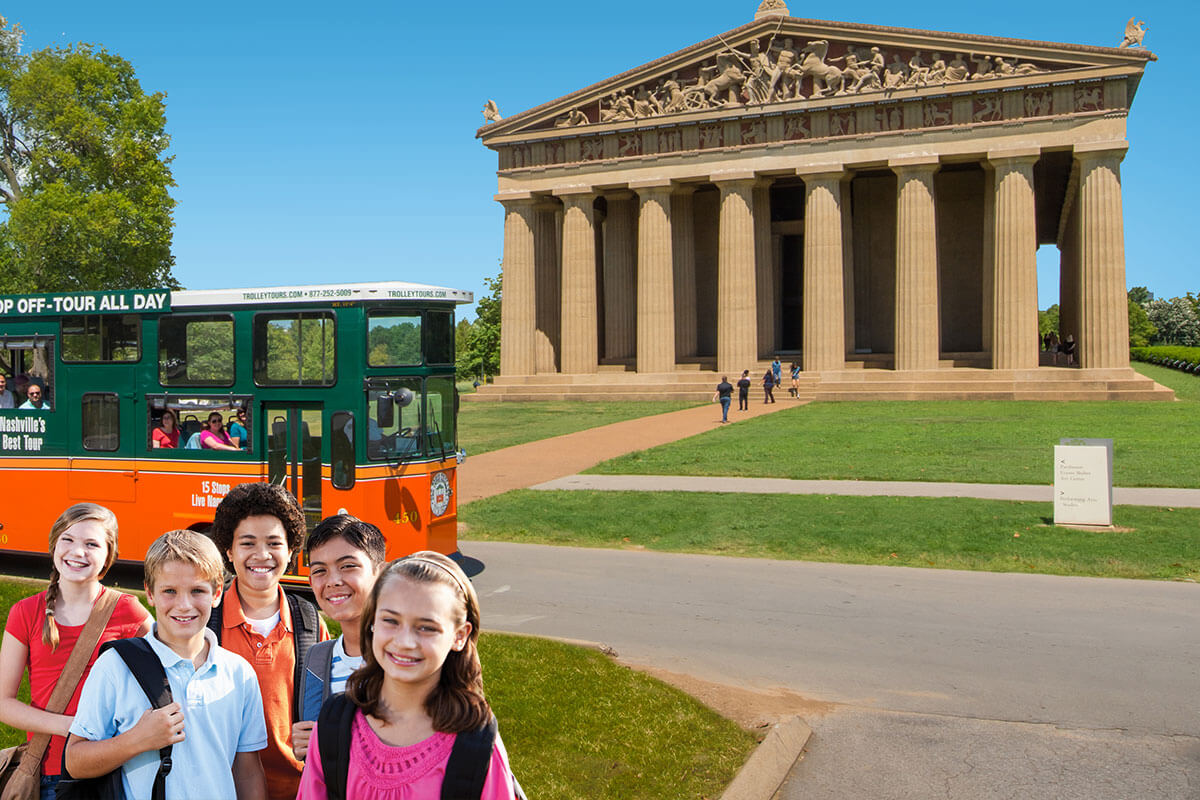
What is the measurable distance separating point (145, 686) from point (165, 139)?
46878 millimetres

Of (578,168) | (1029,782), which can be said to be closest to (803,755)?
(1029,782)

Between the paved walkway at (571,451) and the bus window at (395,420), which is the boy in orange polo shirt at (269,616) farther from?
the paved walkway at (571,451)

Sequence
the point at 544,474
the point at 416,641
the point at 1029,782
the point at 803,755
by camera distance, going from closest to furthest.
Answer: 1. the point at 416,641
2. the point at 1029,782
3. the point at 803,755
4. the point at 544,474

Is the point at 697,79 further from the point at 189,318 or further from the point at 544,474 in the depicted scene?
the point at 189,318

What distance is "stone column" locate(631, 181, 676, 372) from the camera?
174 feet

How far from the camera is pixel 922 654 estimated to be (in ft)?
34.3

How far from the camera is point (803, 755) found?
7.71 m

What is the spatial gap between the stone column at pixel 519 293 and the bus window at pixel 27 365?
41912mm

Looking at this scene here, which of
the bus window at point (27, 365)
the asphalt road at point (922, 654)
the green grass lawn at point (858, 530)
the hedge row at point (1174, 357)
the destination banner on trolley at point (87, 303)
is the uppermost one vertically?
the hedge row at point (1174, 357)

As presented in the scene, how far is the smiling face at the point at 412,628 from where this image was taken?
3.20 meters

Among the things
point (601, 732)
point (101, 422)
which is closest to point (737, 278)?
point (101, 422)

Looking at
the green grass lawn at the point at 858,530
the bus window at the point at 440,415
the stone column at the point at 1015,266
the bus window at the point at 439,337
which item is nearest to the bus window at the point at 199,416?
the bus window at the point at 440,415

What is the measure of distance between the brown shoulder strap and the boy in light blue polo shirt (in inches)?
23.7

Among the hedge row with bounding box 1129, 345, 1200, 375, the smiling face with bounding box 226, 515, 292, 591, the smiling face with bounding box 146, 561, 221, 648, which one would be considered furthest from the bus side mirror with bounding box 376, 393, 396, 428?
the hedge row with bounding box 1129, 345, 1200, 375
